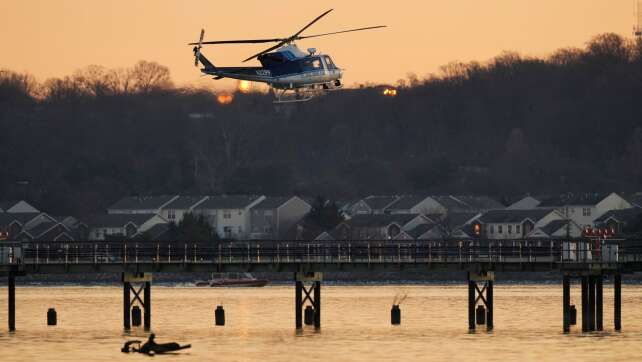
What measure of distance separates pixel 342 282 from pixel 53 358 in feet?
324

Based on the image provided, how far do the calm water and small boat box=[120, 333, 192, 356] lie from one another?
641 millimetres

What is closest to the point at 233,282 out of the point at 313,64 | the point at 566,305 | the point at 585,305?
the point at 313,64

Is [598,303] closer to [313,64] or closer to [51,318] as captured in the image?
[313,64]

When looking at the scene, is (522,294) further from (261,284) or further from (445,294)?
(261,284)

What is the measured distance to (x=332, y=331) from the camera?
372ft

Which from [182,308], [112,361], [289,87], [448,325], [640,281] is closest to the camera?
[112,361]

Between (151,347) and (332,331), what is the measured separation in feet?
54.1

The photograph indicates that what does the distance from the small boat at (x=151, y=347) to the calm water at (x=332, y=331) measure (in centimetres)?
64

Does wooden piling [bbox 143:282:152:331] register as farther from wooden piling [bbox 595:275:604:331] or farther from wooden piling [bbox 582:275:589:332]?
wooden piling [bbox 595:275:604:331]

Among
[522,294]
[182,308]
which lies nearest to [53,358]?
[182,308]

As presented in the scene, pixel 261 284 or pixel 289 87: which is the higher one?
pixel 289 87

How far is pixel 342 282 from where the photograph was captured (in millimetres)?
194875

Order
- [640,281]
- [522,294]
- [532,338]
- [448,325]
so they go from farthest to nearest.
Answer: [640,281]
[522,294]
[448,325]
[532,338]

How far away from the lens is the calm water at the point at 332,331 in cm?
9919
